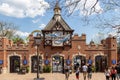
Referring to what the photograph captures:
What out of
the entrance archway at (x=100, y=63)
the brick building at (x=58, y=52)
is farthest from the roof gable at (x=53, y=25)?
the entrance archway at (x=100, y=63)

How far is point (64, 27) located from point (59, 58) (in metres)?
4.27

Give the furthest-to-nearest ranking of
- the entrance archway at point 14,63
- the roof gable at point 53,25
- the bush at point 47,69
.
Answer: the entrance archway at point 14,63 → the roof gable at point 53,25 → the bush at point 47,69

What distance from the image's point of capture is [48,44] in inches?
1465

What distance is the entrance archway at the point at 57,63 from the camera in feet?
123

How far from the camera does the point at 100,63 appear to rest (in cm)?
3775

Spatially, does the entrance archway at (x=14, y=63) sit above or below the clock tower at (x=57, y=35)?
below

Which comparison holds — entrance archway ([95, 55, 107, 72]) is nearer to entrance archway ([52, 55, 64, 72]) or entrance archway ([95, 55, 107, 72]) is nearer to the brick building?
the brick building

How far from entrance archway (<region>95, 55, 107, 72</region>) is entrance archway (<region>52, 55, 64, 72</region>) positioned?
4.75 m

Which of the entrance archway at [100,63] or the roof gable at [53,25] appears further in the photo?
the entrance archway at [100,63]

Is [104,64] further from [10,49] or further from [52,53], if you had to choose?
[10,49]

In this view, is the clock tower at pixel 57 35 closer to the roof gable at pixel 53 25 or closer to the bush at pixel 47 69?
the roof gable at pixel 53 25

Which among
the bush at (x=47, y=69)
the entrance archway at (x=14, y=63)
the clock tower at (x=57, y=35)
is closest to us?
the bush at (x=47, y=69)

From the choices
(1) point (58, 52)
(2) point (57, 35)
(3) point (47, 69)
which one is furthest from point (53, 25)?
(3) point (47, 69)

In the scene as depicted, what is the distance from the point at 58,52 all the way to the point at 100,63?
592 cm
